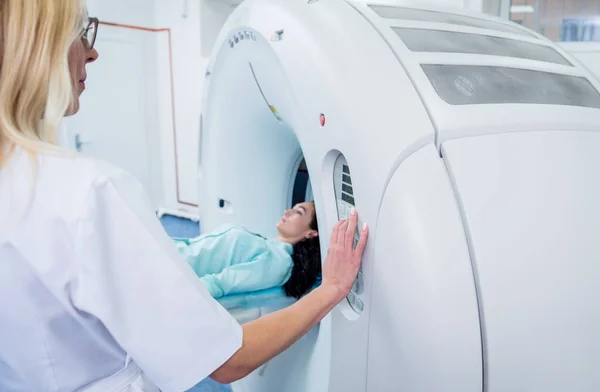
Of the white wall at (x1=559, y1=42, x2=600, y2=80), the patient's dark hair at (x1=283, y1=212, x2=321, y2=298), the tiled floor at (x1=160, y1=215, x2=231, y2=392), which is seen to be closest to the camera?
the patient's dark hair at (x1=283, y1=212, x2=321, y2=298)

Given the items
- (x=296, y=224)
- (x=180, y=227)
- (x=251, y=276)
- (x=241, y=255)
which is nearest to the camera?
(x=251, y=276)

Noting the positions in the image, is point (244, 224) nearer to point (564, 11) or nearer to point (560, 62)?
point (560, 62)

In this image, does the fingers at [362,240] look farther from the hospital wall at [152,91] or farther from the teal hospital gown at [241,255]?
the hospital wall at [152,91]

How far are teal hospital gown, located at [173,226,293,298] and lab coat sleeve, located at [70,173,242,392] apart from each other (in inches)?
31.3

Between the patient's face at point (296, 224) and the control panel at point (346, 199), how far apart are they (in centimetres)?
77

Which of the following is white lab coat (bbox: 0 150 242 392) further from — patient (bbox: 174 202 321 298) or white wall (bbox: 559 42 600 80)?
white wall (bbox: 559 42 600 80)

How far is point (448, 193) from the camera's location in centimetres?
74

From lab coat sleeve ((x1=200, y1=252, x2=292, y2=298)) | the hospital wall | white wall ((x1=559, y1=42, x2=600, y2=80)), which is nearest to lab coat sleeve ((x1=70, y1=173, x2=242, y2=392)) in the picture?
lab coat sleeve ((x1=200, y1=252, x2=292, y2=298))

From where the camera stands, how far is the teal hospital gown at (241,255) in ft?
4.88

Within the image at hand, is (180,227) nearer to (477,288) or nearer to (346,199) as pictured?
(346,199)

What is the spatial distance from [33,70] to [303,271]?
1066 mm

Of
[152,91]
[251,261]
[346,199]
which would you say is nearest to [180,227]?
[152,91]

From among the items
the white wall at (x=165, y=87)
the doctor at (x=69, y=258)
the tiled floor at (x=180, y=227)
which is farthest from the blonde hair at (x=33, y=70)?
the white wall at (x=165, y=87)

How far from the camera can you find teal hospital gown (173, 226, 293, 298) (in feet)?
4.88
